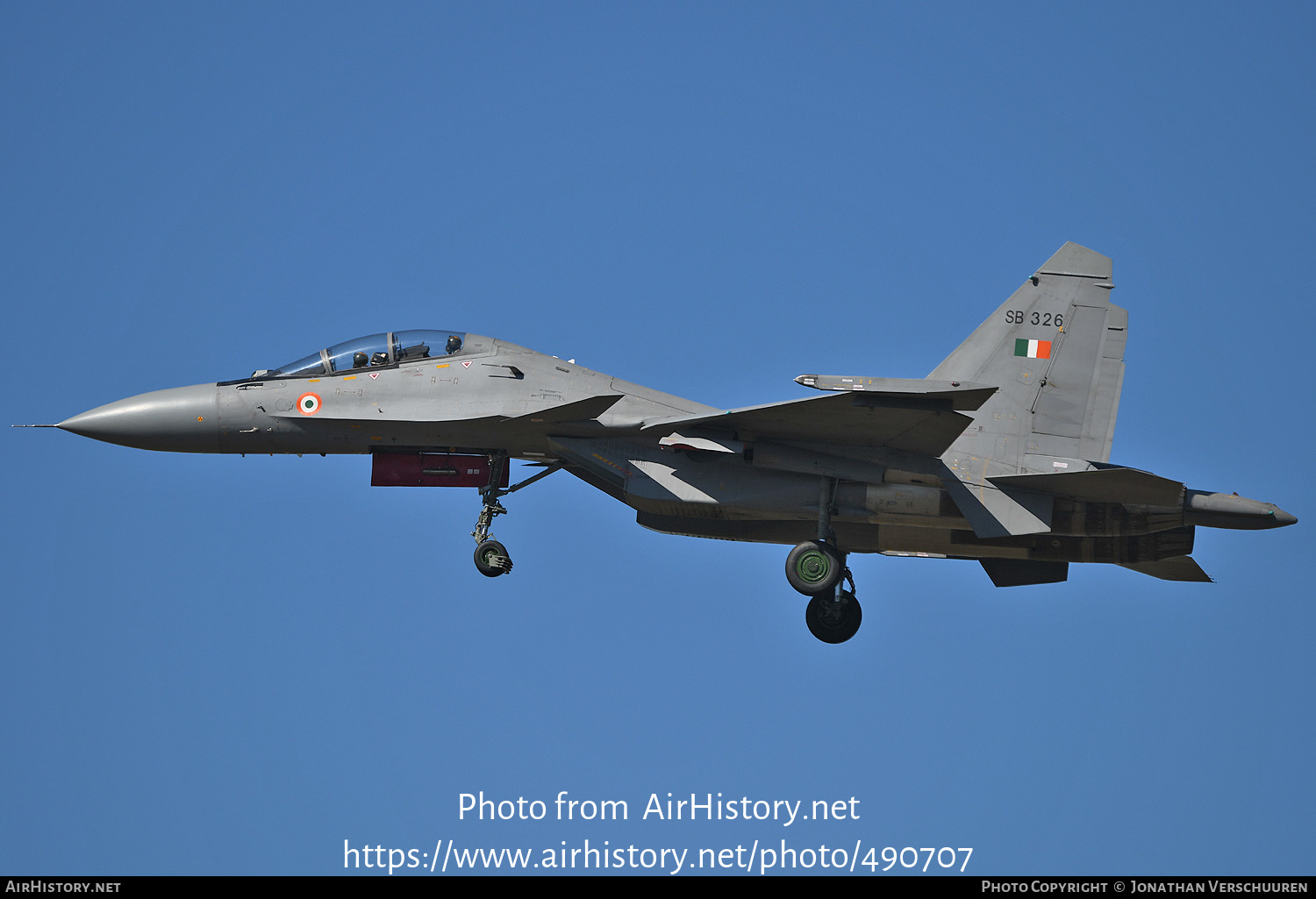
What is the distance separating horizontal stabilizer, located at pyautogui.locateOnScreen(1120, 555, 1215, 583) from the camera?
21.5m

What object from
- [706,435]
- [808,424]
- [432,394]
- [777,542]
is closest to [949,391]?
[808,424]

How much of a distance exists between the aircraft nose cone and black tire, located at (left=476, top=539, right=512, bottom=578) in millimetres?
4168

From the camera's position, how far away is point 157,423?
20.7 m

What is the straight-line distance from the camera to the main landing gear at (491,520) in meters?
20.6

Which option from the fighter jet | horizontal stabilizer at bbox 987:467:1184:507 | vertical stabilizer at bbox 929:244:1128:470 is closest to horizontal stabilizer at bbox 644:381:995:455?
the fighter jet

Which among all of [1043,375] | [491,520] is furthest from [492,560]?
[1043,375]

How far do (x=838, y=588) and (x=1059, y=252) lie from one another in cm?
593

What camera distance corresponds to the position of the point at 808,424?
64.1 feet

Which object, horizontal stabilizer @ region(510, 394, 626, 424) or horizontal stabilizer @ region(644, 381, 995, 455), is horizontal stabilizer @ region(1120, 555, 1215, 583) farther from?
horizontal stabilizer @ region(510, 394, 626, 424)

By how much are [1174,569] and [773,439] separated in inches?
263

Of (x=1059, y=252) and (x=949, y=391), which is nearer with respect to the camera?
(x=949, y=391)

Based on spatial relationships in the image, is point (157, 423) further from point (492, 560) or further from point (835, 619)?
point (835, 619)
